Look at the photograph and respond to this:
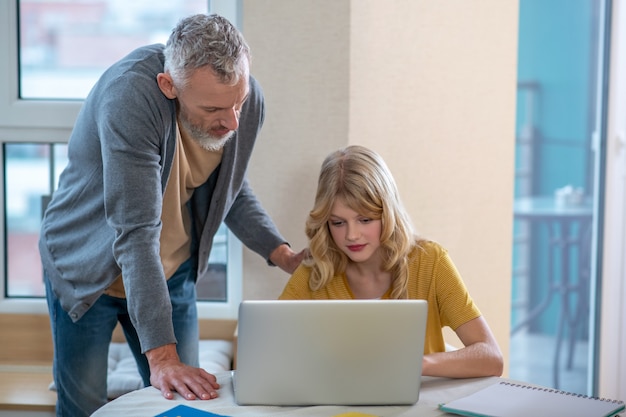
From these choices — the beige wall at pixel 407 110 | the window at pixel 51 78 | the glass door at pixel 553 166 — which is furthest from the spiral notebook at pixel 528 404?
the glass door at pixel 553 166

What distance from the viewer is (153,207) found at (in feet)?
5.35

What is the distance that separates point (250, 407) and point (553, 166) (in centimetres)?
409

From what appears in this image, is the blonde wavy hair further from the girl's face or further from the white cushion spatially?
the white cushion

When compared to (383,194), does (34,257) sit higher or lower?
lower

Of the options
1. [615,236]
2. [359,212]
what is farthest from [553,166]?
[359,212]

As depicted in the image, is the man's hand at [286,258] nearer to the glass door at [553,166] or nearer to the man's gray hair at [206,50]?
the man's gray hair at [206,50]

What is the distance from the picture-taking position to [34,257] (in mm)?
2746

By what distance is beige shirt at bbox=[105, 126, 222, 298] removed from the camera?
6.01 feet

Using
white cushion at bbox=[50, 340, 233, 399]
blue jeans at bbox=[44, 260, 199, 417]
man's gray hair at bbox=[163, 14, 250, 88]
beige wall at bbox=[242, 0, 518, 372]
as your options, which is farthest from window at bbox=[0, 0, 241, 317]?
man's gray hair at bbox=[163, 14, 250, 88]

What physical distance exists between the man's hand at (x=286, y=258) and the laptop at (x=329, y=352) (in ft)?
2.23

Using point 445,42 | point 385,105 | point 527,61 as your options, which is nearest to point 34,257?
Answer: point 385,105

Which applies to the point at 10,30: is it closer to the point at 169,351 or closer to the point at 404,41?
the point at 404,41

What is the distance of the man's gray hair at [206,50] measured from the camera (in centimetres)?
159

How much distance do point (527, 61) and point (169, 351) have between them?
4.18 metres
